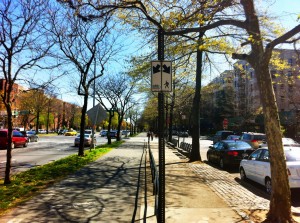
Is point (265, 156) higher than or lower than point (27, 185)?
higher

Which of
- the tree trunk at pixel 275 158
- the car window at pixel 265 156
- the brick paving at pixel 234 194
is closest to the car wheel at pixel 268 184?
the brick paving at pixel 234 194

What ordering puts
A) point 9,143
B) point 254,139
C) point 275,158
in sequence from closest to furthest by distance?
1. point 275,158
2. point 9,143
3. point 254,139

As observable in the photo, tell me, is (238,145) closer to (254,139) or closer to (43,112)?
(254,139)

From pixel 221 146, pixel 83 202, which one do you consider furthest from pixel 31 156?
pixel 83 202

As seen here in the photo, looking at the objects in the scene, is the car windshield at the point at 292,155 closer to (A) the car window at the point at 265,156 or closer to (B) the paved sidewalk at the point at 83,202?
(A) the car window at the point at 265,156

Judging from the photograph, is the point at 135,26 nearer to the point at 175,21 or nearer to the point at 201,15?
the point at 175,21

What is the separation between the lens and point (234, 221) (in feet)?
21.7

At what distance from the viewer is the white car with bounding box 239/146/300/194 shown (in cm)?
948

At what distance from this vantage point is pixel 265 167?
34.8 feet

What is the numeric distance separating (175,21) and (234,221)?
5.14 metres

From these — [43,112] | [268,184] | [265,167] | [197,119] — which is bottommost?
[268,184]

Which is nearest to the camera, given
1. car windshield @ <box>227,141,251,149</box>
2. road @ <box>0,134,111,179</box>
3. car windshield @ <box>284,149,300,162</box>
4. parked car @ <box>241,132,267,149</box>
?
car windshield @ <box>284,149,300,162</box>

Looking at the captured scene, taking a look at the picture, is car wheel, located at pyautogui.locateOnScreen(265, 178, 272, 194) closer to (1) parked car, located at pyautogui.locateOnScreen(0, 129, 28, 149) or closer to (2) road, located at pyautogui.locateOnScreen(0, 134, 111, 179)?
(2) road, located at pyautogui.locateOnScreen(0, 134, 111, 179)

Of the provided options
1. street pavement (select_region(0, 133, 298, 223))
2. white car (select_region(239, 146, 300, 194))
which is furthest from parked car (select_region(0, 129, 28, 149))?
white car (select_region(239, 146, 300, 194))
